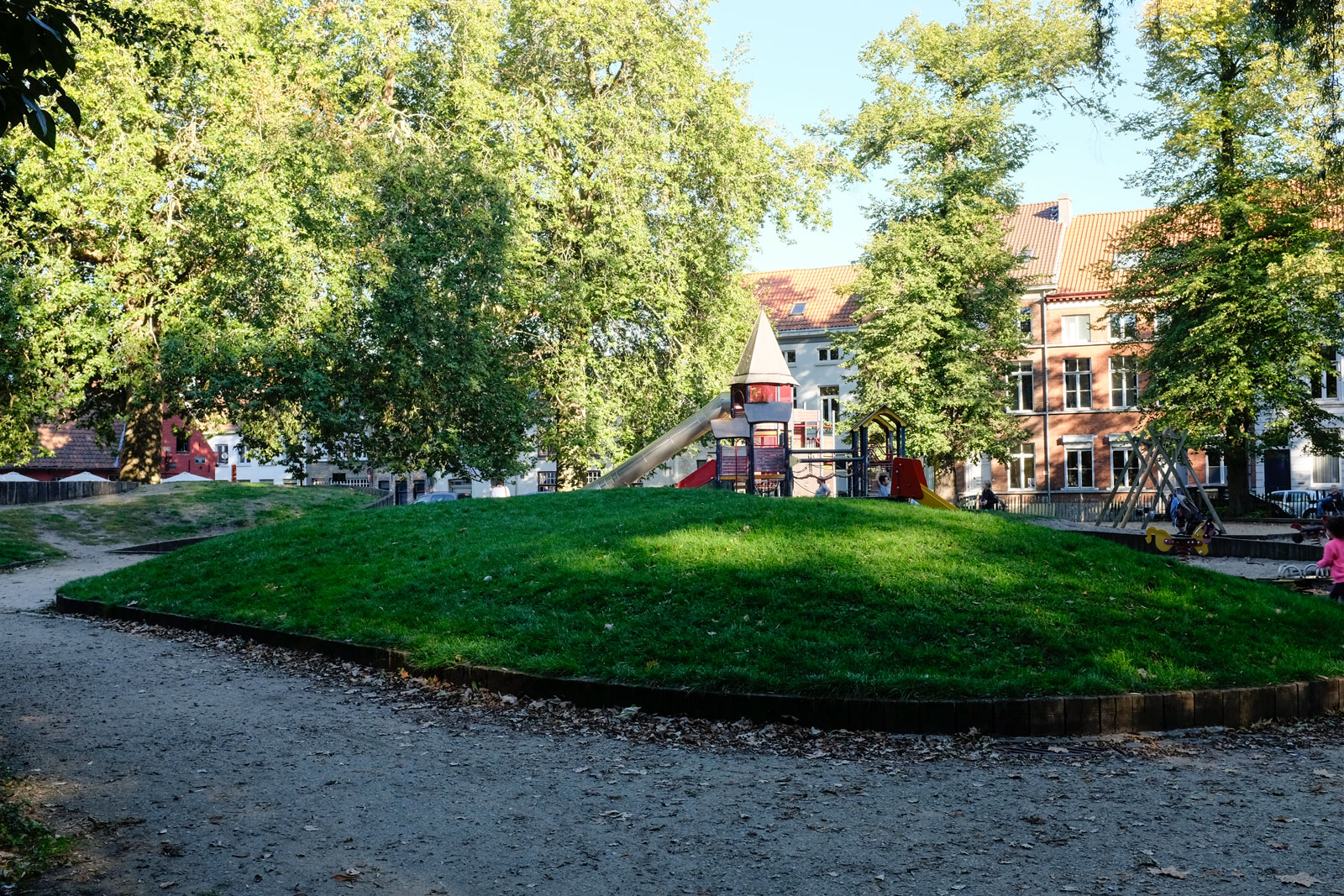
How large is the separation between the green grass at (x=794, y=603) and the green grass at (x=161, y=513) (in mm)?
13545

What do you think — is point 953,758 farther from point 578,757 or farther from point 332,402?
point 332,402

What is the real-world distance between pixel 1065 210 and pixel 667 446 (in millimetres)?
39607

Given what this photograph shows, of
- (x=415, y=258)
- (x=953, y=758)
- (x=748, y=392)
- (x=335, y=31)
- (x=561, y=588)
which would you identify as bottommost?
(x=953, y=758)

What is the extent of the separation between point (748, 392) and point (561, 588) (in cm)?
1641

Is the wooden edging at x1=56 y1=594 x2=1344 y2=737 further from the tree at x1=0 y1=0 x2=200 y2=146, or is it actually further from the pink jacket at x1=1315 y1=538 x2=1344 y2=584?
the tree at x1=0 y1=0 x2=200 y2=146

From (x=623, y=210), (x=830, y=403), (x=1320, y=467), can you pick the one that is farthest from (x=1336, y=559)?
(x=830, y=403)

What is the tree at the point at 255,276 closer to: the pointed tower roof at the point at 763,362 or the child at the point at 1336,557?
the pointed tower roof at the point at 763,362

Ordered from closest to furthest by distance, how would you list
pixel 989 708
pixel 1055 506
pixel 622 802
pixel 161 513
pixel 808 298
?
pixel 622 802 < pixel 989 708 < pixel 161 513 < pixel 1055 506 < pixel 808 298

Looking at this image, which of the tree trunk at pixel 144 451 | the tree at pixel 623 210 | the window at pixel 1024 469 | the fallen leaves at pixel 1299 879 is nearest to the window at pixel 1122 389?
the window at pixel 1024 469

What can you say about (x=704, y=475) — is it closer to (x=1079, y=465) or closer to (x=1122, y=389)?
(x=1079, y=465)

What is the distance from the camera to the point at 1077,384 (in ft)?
185

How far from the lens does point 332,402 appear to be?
30344 mm

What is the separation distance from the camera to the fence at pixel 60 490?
35031 millimetres

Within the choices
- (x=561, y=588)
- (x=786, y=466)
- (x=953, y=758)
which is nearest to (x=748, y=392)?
(x=786, y=466)
